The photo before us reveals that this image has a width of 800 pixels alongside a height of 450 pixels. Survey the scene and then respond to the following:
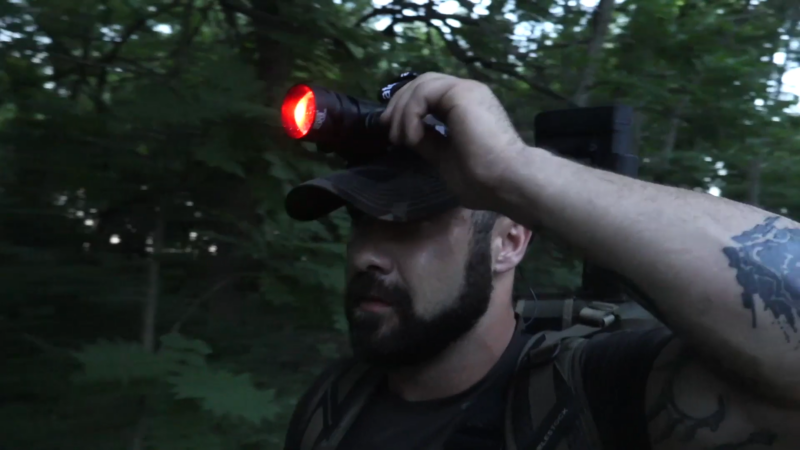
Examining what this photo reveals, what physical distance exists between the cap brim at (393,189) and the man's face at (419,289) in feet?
0.20

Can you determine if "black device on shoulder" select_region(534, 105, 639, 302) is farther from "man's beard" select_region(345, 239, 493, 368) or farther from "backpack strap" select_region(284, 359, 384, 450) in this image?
"backpack strap" select_region(284, 359, 384, 450)

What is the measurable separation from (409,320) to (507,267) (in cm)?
29

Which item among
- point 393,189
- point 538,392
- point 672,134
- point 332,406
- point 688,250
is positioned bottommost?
point 332,406

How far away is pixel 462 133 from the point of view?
3.98 feet

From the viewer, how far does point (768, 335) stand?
3.30 feet

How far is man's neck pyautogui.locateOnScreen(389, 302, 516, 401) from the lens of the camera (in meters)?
1.73

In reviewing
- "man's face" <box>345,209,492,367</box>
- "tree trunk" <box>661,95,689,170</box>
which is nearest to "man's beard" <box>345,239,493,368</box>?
"man's face" <box>345,209,492,367</box>

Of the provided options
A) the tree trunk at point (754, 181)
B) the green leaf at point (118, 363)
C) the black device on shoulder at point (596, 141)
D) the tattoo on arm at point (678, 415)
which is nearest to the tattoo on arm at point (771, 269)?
the tattoo on arm at point (678, 415)

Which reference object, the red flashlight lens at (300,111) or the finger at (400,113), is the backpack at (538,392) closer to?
the finger at (400,113)

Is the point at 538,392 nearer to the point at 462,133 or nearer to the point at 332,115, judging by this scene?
the point at 462,133

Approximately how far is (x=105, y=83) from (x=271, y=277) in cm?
99

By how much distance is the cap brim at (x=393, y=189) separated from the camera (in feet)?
5.40

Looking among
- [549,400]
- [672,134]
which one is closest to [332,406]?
[549,400]

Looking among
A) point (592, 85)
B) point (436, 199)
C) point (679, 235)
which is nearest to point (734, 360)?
point (679, 235)
